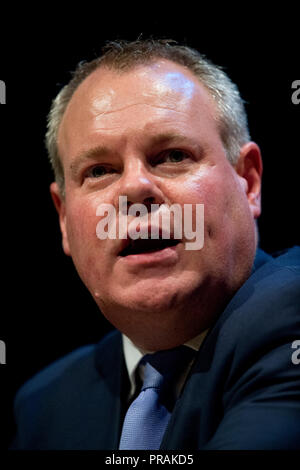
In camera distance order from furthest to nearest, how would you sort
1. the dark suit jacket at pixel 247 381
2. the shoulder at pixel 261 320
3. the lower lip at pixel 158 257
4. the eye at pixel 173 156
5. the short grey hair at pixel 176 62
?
the short grey hair at pixel 176 62, the eye at pixel 173 156, the lower lip at pixel 158 257, the shoulder at pixel 261 320, the dark suit jacket at pixel 247 381

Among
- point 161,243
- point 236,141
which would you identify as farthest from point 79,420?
point 236,141

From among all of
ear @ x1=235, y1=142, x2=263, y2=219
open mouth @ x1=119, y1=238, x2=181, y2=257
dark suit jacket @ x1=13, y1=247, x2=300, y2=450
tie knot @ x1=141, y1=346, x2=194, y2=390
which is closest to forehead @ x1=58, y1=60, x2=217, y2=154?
ear @ x1=235, y1=142, x2=263, y2=219

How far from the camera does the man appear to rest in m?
1.09

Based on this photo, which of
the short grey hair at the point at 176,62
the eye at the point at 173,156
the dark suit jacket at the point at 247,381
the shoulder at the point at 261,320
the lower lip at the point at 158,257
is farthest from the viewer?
the short grey hair at the point at 176,62

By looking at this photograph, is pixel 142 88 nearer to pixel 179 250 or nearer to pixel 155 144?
pixel 155 144

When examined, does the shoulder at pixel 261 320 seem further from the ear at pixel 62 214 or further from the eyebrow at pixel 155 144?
the ear at pixel 62 214

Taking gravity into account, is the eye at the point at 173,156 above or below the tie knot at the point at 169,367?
above

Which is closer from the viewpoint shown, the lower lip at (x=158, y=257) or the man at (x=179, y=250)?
the man at (x=179, y=250)

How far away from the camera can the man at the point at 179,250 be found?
1.09 meters

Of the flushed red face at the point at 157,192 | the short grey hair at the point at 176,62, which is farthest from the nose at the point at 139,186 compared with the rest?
the short grey hair at the point at 176,62

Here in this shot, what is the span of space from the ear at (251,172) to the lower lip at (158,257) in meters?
0.33

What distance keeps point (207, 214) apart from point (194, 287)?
0.17 meters

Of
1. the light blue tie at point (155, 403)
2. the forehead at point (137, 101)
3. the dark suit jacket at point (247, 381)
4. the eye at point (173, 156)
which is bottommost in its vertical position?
the light blue tie at point (155, 403)

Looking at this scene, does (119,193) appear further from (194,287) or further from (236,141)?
(236,141)
